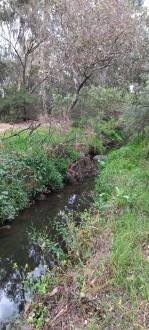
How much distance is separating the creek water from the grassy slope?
0.75 metres

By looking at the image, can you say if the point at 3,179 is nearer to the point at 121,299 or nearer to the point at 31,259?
the point at 31,259

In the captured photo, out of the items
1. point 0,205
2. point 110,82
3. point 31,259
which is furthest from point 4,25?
point 31,259

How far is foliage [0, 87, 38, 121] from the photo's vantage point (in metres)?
16.2

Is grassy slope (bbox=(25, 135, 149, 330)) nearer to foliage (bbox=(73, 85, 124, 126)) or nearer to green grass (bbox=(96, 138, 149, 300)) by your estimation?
green grass (bbox=(96, 138, 149, 300))

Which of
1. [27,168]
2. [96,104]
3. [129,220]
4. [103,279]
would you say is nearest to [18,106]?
[96,104]

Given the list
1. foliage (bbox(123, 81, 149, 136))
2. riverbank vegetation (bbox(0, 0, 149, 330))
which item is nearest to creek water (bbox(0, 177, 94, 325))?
riverbank vegetation (bbox(0, 0, 149, 330))

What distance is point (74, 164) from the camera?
11.1 metres

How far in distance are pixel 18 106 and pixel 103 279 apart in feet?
46.7

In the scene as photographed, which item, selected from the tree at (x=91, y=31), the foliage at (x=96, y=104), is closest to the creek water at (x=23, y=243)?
the foliage at (x=96, y=104)

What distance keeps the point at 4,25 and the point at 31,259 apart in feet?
59.4

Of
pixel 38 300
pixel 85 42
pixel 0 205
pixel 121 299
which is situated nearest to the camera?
Result: pixel 121 299

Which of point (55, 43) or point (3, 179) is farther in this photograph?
point (55, 43)

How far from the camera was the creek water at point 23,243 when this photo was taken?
464 centimetres

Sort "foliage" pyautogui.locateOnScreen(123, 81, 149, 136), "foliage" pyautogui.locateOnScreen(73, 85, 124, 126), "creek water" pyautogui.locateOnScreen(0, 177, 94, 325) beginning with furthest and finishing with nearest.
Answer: "foliage" pyautogui.locateOnScreen(73, 85, 124, 126)
"foliage" pyautogui.locateOnScreen(123, 81, 149, 136)
"creek water" pyautogui.locateOnScreen(0, 177, 94, 325)
